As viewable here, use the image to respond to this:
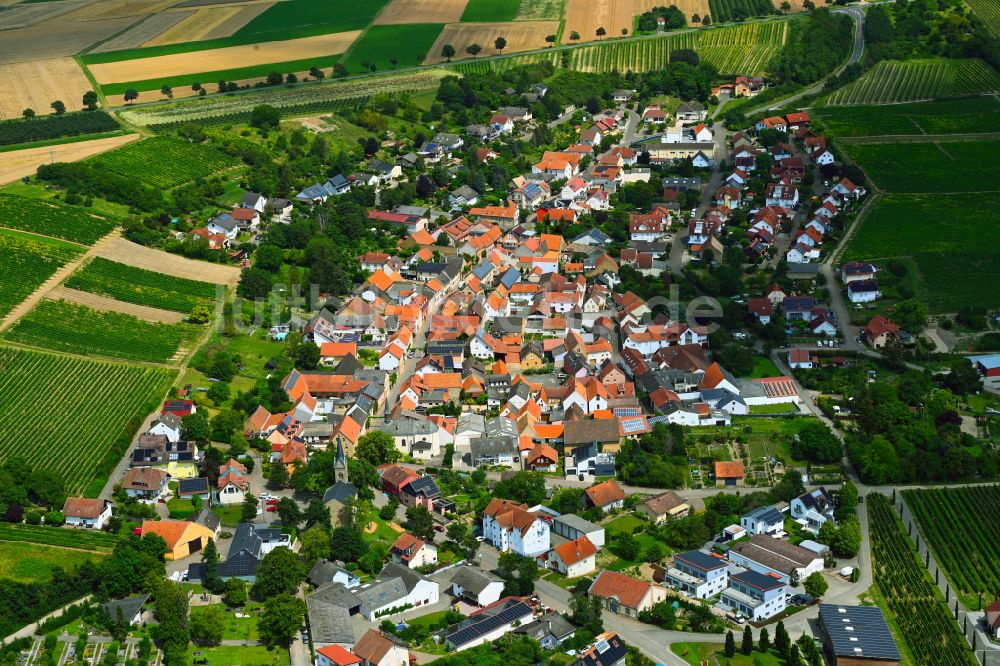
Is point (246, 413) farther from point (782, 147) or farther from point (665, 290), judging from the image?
point (782, 147)

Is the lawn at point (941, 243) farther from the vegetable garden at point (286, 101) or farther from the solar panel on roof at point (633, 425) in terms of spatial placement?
the vegetable garden at point (286, 101)

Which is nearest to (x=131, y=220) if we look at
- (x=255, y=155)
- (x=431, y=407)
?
(x=255, y=155)

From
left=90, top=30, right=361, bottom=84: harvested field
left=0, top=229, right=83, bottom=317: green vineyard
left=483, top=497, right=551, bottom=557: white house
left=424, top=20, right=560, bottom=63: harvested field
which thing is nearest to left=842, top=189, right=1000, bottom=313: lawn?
left=483, top=497, right=551, bottom=557: white house

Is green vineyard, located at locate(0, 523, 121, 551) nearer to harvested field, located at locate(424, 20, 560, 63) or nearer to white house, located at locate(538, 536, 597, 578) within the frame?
white house, located at locate(538, 536, 597, 578)

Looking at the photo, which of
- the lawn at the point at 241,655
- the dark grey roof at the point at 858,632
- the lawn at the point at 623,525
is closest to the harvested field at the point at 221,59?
the lawn at the point at 623,525

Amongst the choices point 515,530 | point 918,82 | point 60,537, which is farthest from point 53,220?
point 918,82

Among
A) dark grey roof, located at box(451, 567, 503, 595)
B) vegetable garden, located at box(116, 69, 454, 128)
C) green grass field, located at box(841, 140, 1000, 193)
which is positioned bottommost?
vegetable garden, located at box(116, 69, 454, 128)
